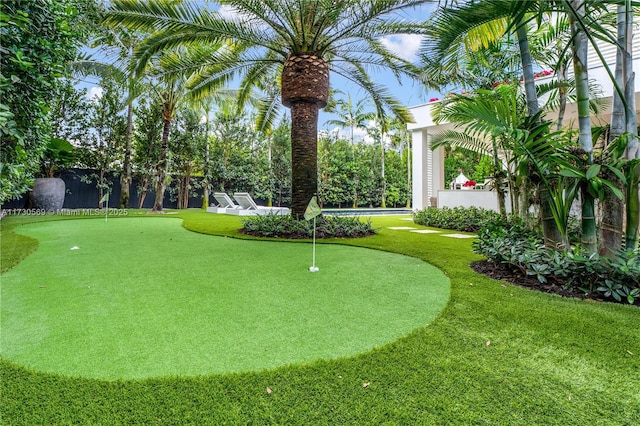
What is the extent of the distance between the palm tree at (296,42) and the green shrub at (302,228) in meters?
0.35

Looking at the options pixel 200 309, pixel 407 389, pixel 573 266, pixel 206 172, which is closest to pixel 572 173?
pixel 573 266

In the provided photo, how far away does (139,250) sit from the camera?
17.8 ft

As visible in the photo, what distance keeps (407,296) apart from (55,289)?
144 inches

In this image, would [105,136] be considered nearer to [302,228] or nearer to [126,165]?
[126,165]

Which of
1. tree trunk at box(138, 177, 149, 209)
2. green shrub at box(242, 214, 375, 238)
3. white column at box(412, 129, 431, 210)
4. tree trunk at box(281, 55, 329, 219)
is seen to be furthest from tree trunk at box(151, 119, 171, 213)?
white column at box(412, 129, 431, 210)

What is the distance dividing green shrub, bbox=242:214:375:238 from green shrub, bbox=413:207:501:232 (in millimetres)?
2951

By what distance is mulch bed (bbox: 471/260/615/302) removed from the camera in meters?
3.34

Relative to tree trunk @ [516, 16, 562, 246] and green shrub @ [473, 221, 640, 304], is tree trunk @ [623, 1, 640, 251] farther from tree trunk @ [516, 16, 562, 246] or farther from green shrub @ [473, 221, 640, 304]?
tree trunk @ [516, 16, 562, 246]

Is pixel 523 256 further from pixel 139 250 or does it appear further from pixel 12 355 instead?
pixel 139 250

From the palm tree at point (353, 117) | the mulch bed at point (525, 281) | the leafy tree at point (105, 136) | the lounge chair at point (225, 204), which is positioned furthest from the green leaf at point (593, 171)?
the palm tree at point (353, 117)

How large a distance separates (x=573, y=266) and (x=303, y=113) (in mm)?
5729

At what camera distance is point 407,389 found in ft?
5.75

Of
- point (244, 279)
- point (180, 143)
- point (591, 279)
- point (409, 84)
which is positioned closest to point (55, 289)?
point (244, 279)

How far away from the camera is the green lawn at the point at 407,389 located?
1.54 meters
